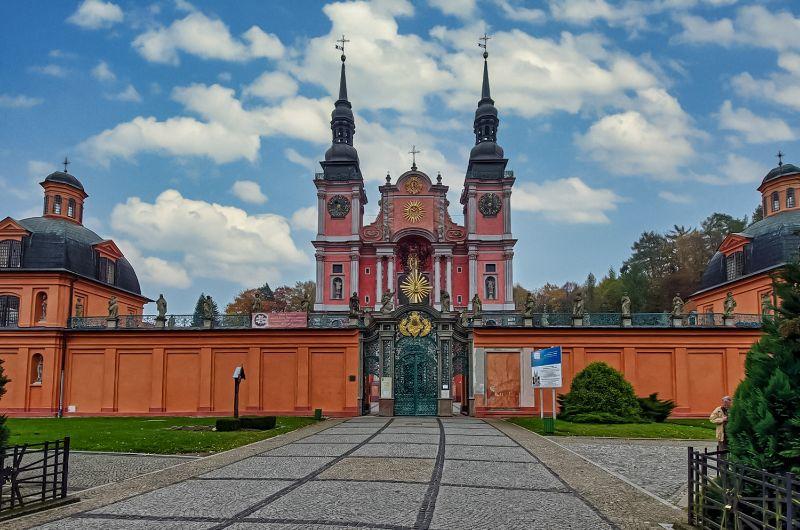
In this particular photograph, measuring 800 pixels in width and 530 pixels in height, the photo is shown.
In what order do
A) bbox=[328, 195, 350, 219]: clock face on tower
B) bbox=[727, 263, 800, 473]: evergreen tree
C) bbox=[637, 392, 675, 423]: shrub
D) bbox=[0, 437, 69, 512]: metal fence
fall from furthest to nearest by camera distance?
bbox=[328, 195, 350, 219]: clock face on tower < bbox=[637, 392, 675, 423]: shrub < bbox=[0, 437, 69, 512]: metal fence < bbox=[727, 263, 800, 473]: evergreen tree

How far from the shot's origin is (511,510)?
33.6 feet

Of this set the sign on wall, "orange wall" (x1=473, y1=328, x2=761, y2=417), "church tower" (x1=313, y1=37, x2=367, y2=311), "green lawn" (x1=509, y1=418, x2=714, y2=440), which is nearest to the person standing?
"green lawn" (x1=509, y1=418, x2=714, y2=440)

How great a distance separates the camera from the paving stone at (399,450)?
16.6 m

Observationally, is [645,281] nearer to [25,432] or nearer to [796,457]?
[25,432]

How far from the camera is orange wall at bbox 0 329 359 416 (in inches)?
1280

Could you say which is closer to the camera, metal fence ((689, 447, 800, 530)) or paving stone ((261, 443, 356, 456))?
metal fence ((689, 447, 800, 530))

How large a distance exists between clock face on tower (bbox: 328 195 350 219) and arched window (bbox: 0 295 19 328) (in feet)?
92.1

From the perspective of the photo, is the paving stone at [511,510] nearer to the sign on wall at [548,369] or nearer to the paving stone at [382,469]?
the paving stone at [382,469]

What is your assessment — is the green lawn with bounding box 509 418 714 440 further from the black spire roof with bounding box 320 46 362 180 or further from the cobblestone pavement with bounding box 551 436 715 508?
the black spire roof with bounding box 320 46 362 180

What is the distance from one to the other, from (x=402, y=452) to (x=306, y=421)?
40.8ft

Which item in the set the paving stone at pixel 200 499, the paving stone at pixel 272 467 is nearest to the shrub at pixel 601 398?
the paving stone at pixel 272 467

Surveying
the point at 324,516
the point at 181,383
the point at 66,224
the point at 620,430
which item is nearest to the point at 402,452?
→ the point at 324,516

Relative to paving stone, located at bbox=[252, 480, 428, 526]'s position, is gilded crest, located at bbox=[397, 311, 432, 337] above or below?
above

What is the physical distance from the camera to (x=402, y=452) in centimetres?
1712
